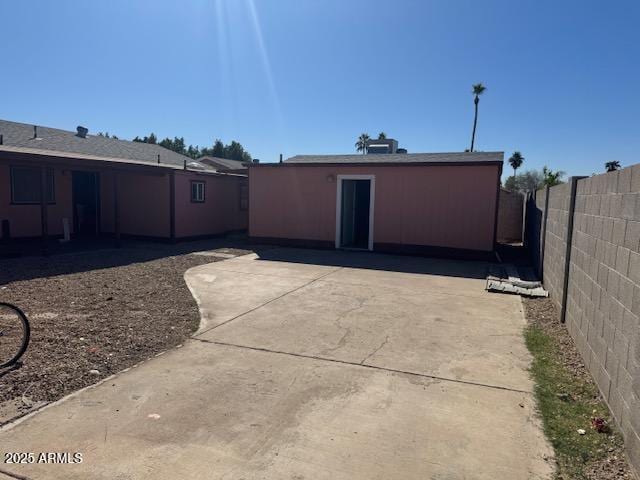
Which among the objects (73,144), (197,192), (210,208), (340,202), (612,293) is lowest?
(612,293)

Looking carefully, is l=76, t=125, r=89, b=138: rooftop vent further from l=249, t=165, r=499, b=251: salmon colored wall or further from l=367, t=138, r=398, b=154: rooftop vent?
l=367, t=138, r=398, b=154: rooftop vent

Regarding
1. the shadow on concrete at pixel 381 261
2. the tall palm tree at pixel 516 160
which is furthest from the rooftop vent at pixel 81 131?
the tall palm tree at pixel 516 160

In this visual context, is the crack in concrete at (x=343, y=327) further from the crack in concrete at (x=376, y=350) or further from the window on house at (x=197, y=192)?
the window on house at (x=197, y=192)

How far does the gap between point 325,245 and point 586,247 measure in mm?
9177

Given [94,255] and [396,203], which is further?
[396,203]

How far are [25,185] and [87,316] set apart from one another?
9.02m

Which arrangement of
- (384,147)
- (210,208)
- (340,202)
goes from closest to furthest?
(340,202)
(210,208)
(384,147)

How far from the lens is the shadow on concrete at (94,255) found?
8.84 meters

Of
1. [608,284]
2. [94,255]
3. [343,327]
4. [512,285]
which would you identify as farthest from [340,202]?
[608,284]

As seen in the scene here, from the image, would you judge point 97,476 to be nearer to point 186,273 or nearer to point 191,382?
point 191,382

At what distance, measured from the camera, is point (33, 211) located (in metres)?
12.8

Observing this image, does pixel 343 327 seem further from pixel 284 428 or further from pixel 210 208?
pixel 210 208


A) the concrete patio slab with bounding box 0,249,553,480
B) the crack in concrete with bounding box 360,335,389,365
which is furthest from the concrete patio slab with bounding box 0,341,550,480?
the crack in concrete with bounding box 360,335,389,365

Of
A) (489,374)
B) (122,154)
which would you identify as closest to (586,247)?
(489,374)
